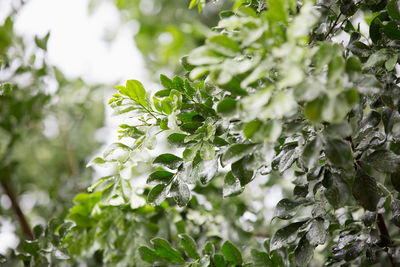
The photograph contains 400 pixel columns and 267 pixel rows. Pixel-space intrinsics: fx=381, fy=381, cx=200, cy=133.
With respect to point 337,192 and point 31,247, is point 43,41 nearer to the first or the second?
point 31,247

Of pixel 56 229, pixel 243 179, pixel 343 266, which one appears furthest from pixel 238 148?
pixel 56 229

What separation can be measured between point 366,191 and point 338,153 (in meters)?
0.12

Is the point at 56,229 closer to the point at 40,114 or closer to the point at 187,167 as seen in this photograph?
the point at 187,167

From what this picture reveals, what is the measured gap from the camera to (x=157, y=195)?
599mm

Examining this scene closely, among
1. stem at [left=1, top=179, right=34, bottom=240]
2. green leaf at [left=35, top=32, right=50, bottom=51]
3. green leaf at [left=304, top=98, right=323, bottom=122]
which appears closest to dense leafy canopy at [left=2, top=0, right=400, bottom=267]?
green leaf at [left=304, top=98, right=323, bottom=122]

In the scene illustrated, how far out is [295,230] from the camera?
606 millimetres

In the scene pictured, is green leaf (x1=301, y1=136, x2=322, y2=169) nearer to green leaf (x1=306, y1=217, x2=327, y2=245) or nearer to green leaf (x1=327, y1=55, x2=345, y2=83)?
green leaf (x1=327, y1=55, x2=345, y2=83)

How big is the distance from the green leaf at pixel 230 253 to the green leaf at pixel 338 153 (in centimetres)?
33

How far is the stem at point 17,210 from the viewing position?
111cm

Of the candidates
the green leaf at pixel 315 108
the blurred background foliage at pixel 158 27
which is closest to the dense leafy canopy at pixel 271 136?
the green leaf at pixel 315 108

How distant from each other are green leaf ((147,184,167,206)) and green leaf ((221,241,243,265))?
0.59 ft

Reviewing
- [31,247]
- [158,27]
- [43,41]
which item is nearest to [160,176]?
[31,247]

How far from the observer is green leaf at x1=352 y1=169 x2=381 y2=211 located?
20.2 inches

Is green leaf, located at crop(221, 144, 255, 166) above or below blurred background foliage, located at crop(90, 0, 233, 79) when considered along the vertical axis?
above
